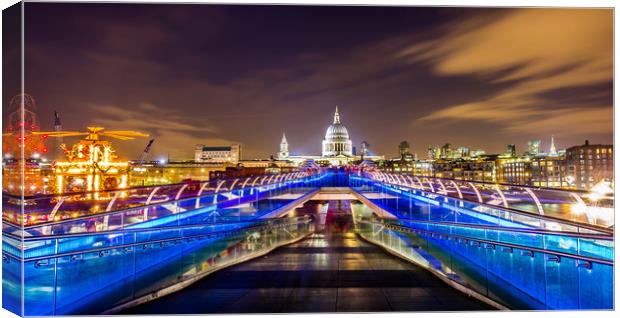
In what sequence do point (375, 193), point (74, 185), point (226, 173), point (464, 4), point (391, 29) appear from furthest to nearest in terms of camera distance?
point (226, 173), point (375, 193), point (74, 185), point (391, 29), point (464, 4)

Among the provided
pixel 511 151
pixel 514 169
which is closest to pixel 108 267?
pixel 511 151

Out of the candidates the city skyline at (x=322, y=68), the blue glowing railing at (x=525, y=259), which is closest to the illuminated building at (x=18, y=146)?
the city skyline at (x=322, y=68)

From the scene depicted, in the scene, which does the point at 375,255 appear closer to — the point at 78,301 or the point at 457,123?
the point at 457,123

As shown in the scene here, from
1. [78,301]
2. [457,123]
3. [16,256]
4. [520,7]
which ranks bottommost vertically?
[78,301]

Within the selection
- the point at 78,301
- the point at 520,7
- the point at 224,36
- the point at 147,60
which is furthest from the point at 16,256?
the point at 520,7

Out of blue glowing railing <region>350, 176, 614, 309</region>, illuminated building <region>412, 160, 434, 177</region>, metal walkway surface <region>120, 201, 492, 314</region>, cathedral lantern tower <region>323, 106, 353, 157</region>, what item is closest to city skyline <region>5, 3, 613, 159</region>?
cathedral lantern tower <region>323, 106, 353, 157</region>

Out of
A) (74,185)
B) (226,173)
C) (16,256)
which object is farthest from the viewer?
(226,173)
